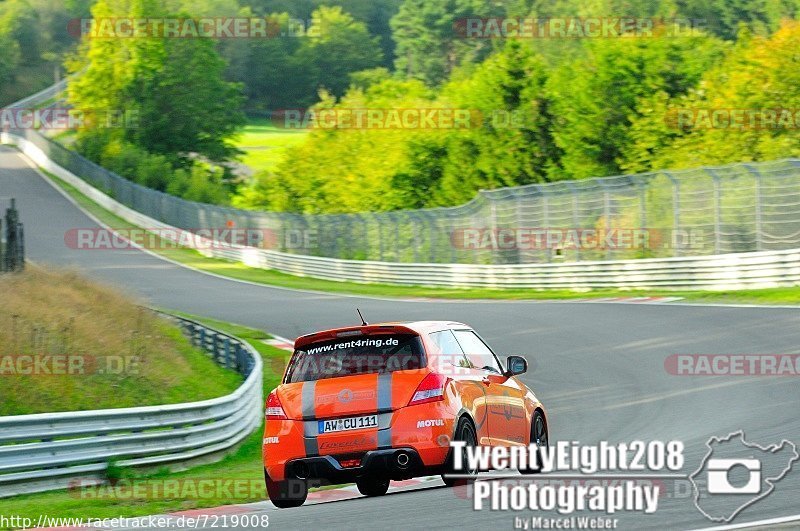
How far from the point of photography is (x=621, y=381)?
1820 cm

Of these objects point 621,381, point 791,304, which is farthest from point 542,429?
point 791,304

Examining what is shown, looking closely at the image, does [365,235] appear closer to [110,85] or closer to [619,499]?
[619,499]

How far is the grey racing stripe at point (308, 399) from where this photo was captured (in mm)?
9789

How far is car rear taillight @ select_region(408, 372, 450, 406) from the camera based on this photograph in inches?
380

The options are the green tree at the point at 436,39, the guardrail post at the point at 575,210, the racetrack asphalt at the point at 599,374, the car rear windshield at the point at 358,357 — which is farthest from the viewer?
the green tree at the point at 436,39
